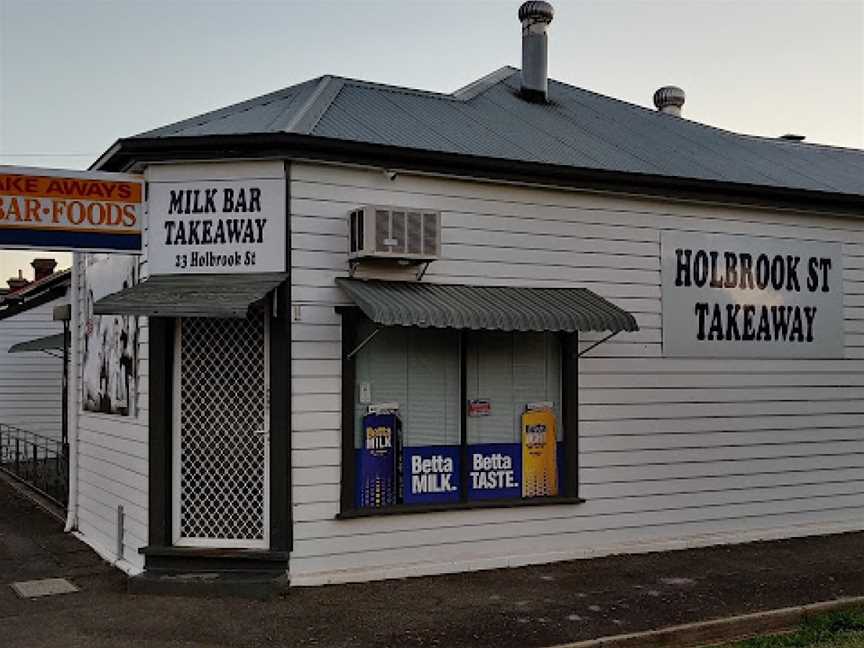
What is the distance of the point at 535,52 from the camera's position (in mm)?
13320

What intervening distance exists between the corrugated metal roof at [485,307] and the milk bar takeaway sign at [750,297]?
1351 mm

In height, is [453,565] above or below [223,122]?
below

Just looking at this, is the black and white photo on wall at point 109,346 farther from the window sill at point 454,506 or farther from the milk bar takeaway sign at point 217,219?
the window sill at point 454,506

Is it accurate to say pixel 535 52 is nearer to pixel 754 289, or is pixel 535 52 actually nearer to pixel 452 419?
pixel 754 289

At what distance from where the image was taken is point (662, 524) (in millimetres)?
10969

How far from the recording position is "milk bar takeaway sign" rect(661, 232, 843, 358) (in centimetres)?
1125

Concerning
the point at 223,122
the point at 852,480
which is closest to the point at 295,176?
the point at 223,122

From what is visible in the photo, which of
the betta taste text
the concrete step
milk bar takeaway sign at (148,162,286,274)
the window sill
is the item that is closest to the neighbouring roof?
milk bar takeaway sign at (148,162,286,274)

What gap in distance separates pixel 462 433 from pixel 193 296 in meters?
3.23

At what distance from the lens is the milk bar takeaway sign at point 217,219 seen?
9.13 metres

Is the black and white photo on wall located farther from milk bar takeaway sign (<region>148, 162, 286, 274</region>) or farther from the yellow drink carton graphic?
the yellow drink carton graphic

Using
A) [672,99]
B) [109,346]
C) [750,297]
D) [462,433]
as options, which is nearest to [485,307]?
[462,433]

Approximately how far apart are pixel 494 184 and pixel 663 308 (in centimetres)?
267

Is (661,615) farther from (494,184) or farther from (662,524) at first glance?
(494,184)
